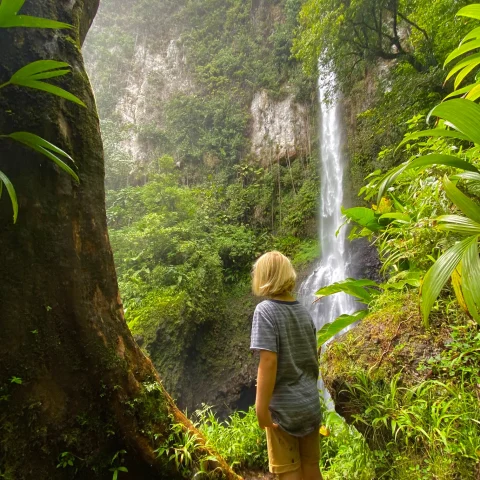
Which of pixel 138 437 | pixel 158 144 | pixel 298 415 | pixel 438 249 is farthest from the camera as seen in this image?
pixel 158 144

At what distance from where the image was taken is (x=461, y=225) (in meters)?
1.62

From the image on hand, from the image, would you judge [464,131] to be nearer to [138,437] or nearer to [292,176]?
[138,437]

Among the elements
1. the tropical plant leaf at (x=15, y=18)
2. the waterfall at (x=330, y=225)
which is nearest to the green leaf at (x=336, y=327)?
the tropical plant leaf at (x=15, y=18)

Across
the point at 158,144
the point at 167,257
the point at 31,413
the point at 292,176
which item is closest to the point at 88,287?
the point at 31,413

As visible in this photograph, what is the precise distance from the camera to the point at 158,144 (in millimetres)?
15984

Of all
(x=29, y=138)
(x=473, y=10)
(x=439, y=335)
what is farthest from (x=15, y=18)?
(x=439, y=335)

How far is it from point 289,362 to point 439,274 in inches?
30.9

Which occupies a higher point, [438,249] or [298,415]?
[438,249]

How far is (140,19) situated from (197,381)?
19723 mm

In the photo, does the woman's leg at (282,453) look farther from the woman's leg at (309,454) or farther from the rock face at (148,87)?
the rock face at (148,87)

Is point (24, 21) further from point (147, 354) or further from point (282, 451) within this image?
point (147, 354)

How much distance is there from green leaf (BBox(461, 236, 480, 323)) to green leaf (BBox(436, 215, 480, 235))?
15 cm

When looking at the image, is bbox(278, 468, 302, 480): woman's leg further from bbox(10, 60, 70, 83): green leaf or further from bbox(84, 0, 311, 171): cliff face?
bbox(84, 0, 311, 171): cliff face

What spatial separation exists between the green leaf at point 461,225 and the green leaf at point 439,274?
0.09 m
